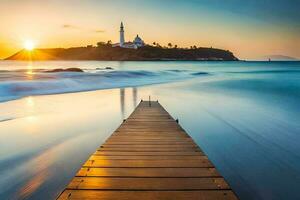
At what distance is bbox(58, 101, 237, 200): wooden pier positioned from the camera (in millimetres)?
3061

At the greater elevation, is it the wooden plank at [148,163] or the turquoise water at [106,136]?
the wooden plank at [148,163]

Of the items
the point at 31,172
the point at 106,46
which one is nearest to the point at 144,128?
the point at 31,172

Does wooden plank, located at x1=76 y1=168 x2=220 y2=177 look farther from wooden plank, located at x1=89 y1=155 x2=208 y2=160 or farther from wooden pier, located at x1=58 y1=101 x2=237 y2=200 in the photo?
wooden plank, located at x1=89 y1=155 x2=208 y2=160

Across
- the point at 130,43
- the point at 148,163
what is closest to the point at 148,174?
the point at 148,163

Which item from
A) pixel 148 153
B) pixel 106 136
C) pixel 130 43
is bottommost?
pixel 106 136

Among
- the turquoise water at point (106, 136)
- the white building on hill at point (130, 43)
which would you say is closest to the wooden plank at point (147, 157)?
the turquoise water at point (106, 136)

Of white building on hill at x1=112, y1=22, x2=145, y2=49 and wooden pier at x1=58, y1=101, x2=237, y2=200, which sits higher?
white building on hill at x1=112, y1=22, x2=145, y2=49

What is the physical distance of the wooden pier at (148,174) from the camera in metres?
3.06

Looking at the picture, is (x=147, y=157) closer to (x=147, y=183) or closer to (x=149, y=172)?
(x=149, y=172)

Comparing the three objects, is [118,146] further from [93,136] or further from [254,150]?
[254,150]

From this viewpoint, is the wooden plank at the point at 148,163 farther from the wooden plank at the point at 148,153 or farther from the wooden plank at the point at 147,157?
the wooden plank at the point at 148,153

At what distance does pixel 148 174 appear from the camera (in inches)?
143

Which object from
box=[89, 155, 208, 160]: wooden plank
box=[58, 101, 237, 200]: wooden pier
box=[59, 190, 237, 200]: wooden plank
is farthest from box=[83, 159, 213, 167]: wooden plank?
box=[59, 190, 237, 200]: wooden plank

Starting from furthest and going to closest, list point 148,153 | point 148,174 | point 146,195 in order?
point 148,153, point 148,174, point 146,195
